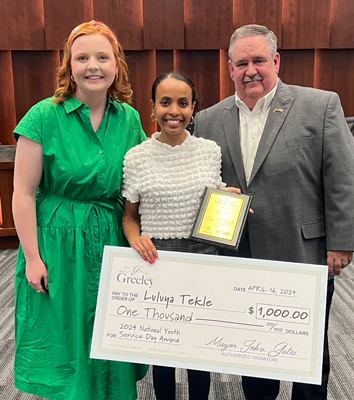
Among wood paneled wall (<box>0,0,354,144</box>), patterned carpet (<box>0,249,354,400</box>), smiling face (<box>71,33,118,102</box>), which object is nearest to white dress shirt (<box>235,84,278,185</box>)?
smiling face (<box>71,33,118,102</box>)

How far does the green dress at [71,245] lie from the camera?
1.40m

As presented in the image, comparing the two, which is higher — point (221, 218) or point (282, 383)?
point (221, 218)

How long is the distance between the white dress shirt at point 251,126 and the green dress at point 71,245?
393 millimetres

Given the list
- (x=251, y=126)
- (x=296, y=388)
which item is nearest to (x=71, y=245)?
(x=251, y=126)

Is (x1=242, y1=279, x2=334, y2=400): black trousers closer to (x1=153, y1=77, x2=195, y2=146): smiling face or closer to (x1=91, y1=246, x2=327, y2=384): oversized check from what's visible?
(x1=91, y1=246, x2=327, y2=384): oversized check

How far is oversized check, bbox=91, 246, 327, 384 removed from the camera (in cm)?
134

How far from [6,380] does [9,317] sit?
78cm

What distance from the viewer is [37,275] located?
1425 millimetres

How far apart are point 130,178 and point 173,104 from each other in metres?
0.27

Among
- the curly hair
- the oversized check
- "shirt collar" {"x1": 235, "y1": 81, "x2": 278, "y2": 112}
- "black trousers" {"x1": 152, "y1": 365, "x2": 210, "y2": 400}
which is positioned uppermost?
the curly hair

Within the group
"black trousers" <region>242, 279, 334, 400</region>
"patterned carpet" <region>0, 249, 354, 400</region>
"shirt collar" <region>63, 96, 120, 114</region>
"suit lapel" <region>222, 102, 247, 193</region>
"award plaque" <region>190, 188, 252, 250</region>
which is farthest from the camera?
"patterned carpet" <region>0, 249, 354, 400</region>

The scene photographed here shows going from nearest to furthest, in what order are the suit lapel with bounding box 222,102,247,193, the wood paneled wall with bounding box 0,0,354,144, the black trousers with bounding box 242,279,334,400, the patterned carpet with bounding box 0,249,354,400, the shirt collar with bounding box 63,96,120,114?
the shirt collar with bounding box 63,96,120,114 → the suit lapel with bounding box 222,102,247,193 → the black trousers with bounding box 242,279,334,400 → the patterned carpet with bounding box 0,249,354,400 → the wood paneled wall with bounding box 0,0,354,144

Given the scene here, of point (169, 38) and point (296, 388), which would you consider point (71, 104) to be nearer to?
point (296, 388)

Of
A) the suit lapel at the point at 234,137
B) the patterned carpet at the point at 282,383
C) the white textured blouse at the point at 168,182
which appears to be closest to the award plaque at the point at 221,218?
the white textured blouse at the point at 168,182
